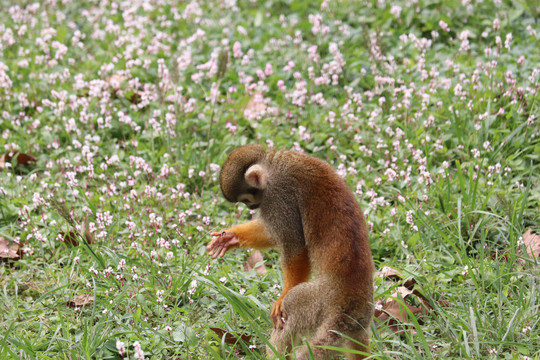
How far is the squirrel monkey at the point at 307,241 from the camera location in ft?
12.6

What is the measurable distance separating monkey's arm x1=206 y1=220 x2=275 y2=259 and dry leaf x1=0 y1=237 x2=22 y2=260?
178 cm

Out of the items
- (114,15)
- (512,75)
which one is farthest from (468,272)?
(114,15)

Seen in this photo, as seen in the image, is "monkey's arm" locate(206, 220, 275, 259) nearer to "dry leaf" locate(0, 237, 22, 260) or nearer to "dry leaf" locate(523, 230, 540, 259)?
"dry leaf" locate(0, 237, 22, 260)

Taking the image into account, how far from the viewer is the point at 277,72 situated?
7781 mm

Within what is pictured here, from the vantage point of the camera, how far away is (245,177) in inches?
171

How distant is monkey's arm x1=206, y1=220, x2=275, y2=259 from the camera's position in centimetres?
447

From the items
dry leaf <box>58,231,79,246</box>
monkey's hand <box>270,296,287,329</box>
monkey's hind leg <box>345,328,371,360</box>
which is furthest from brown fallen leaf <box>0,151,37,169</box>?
monkey's hind leg <box>345,328,371,360</box>

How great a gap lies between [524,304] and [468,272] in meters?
0.46

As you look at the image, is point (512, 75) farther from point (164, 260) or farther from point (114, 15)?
point (114, 15)

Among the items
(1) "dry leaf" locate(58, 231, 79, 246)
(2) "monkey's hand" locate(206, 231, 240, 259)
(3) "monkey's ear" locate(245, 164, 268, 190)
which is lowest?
(1) "dry leaf" locate(58, 231, 79, 246)

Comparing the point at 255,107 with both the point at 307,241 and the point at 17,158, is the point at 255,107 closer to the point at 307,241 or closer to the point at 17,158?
the point at 17,158

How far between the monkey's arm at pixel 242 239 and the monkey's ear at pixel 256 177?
284 millimetres

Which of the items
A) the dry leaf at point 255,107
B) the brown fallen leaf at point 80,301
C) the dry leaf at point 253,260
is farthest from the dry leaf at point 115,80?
the brown fallen leaf at point 80,301

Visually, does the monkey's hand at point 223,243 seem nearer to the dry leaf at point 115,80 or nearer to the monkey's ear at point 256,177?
the monkey's ear at point 256,177
